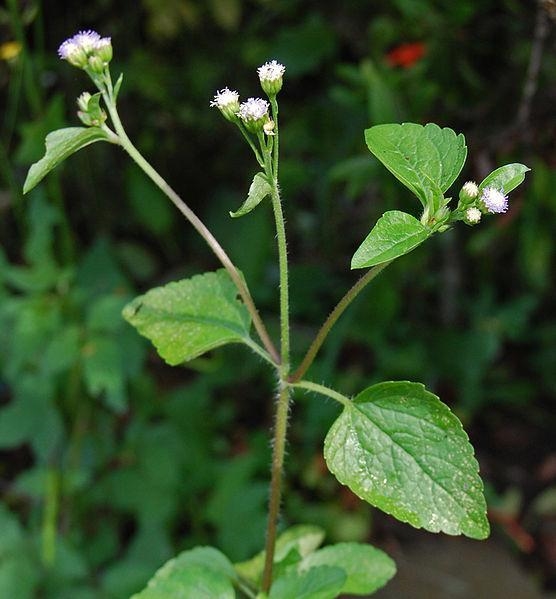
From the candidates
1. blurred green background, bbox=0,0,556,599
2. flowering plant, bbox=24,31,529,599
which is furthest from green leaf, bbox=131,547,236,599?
blurred green background, bbox=0,0,556,599

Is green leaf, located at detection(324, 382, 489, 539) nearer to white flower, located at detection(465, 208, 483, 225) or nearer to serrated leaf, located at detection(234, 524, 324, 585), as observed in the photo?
white flower, located at detection(465, 208, 483, 225)

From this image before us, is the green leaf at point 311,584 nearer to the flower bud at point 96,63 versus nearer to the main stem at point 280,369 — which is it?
the main stem at point 280,369

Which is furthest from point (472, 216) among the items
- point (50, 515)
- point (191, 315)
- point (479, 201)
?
point (50, 515)

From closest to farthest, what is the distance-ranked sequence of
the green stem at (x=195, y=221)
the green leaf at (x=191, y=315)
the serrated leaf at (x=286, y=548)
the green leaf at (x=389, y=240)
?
the green leaf at (x=389, y=240) < the green stem at (x=195, y=221) < the green leaf at (x=191, y=315) < the serrated leaf at (x=286, y=548)

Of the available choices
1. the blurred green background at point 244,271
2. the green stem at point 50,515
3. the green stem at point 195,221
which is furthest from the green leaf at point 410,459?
the green stem at point 50,515

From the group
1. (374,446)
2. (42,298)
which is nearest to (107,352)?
(42,298)

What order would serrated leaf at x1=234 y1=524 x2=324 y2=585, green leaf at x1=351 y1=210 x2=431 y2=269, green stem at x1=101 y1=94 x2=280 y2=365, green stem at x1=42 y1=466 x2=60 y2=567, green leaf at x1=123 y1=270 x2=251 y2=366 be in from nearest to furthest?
green leaf at x1=351 y1=210 x2=431 y2=269
green stem at x1=101 y1=94 x2=280 y2=365
green leaf at x1=123 y1=270 x2=251 y2=366
serrated leaf at x1=234 y1=524 x2=324 y2=585
green stem at x1=42 y1=466 x2=60 y2=567
